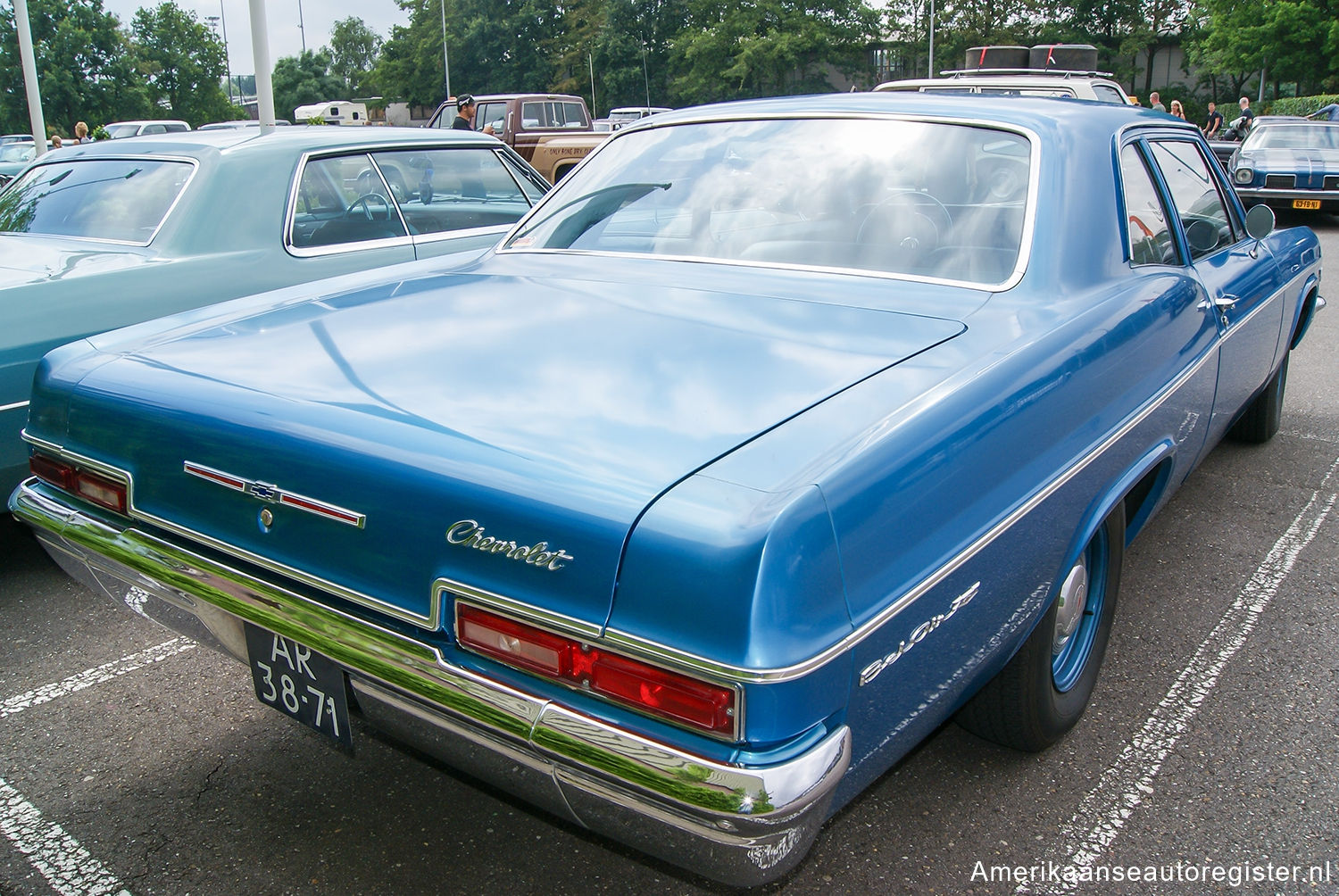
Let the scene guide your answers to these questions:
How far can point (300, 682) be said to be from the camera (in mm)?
1896

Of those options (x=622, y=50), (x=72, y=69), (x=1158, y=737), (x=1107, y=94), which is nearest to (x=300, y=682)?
(x=1158, y=737)

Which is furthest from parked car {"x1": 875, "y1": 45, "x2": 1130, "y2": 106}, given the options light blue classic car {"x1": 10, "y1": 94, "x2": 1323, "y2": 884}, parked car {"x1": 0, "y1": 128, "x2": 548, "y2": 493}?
light blue classic car {"x1": 10, "y1": 94, "x2": 1323, "y2": 884}

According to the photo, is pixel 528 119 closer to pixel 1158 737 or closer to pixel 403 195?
pixel 403 195

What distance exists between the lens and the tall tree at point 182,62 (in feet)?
188

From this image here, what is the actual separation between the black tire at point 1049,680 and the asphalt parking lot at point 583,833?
11 cm

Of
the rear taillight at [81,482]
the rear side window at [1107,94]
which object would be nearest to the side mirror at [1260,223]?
the rear taillight at [81,482]

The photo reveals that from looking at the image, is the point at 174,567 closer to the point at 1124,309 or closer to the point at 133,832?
the point at 133,832

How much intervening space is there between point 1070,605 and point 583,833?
1275 millimetres

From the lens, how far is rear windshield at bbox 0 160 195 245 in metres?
4.22

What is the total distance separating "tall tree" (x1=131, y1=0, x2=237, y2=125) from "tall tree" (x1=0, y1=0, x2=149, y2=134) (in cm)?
561

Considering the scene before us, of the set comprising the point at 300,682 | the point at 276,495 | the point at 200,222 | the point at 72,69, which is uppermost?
the point at 72,69

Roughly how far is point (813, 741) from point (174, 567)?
50.9 inches

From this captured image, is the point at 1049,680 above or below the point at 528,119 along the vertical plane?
below

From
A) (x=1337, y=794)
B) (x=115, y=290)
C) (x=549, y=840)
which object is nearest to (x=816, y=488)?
(x=549, y=840)
